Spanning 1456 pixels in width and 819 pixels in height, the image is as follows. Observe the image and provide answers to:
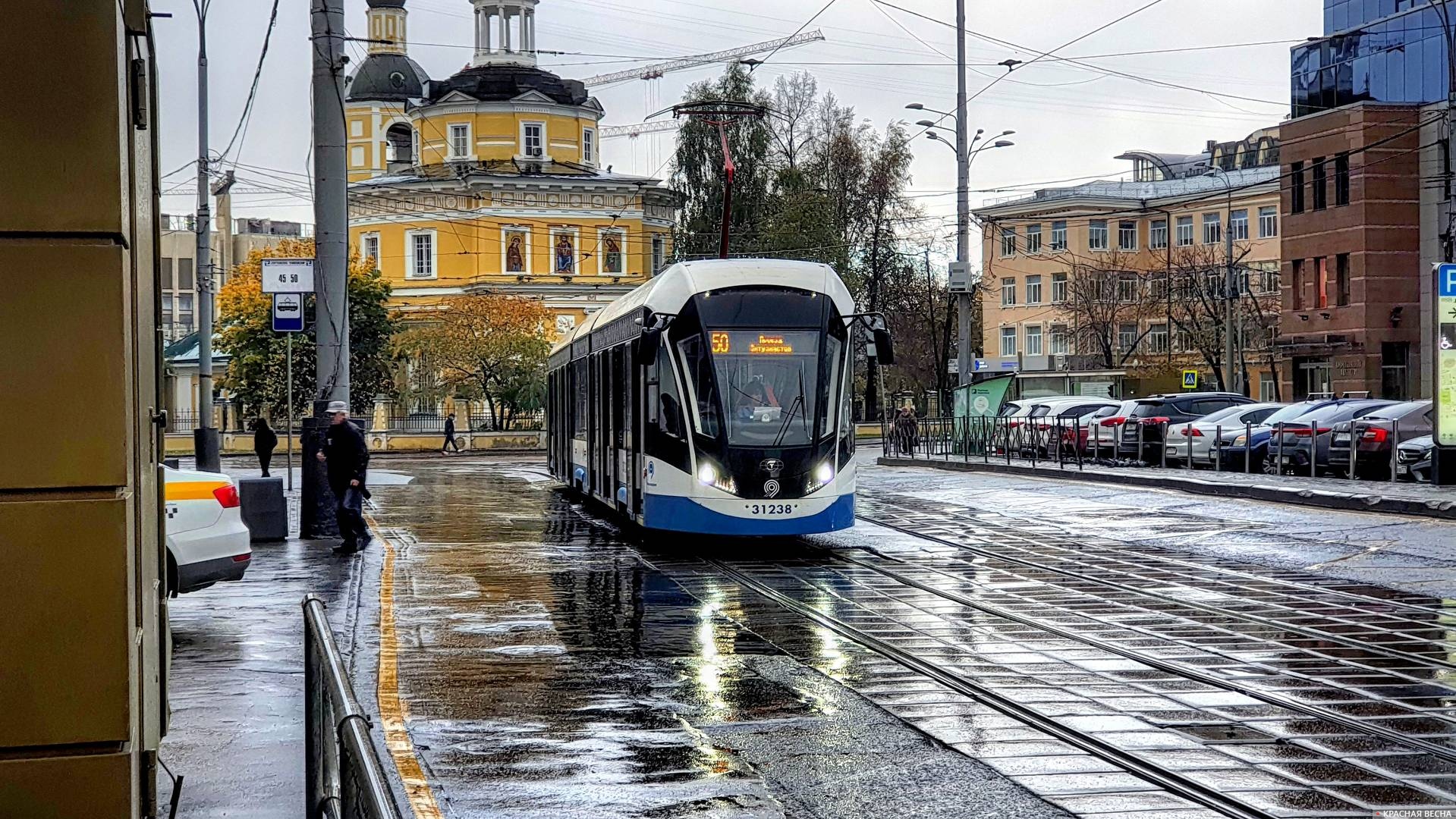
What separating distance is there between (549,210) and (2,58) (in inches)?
3081

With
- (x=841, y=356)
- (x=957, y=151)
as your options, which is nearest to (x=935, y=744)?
(x=841, y=356)

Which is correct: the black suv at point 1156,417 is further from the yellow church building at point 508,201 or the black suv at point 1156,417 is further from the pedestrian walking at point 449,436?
the yellow church building at point 508,201

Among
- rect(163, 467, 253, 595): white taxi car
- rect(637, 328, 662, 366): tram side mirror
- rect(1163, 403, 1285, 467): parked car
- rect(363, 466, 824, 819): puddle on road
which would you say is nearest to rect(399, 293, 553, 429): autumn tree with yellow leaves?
rect(1163, 403, 1285, 467): parked car

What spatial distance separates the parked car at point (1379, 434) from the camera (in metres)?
29.8

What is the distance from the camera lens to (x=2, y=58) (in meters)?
3.83

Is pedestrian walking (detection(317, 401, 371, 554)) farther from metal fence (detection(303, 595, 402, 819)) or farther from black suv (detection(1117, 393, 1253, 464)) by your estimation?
black suv (detection(1117, 393, 1253, 464))

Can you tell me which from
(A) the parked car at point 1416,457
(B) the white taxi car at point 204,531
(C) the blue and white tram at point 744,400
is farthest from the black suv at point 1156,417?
(B) the white taxi car at point 204,531

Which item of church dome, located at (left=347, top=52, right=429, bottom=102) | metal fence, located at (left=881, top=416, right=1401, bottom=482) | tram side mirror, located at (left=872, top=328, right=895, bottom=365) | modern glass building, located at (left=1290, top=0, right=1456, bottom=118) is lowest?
metal fence, located at (left=881, top=416, right=1401, bottom=482)

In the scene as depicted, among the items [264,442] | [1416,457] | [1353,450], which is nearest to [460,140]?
[264,442]

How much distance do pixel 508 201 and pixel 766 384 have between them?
63.2 metres

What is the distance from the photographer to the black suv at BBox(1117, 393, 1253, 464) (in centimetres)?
3909

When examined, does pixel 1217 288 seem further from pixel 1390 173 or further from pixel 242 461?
pixel 242 461

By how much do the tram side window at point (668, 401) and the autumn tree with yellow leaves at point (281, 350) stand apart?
140ft

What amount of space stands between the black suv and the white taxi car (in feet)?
91.6
